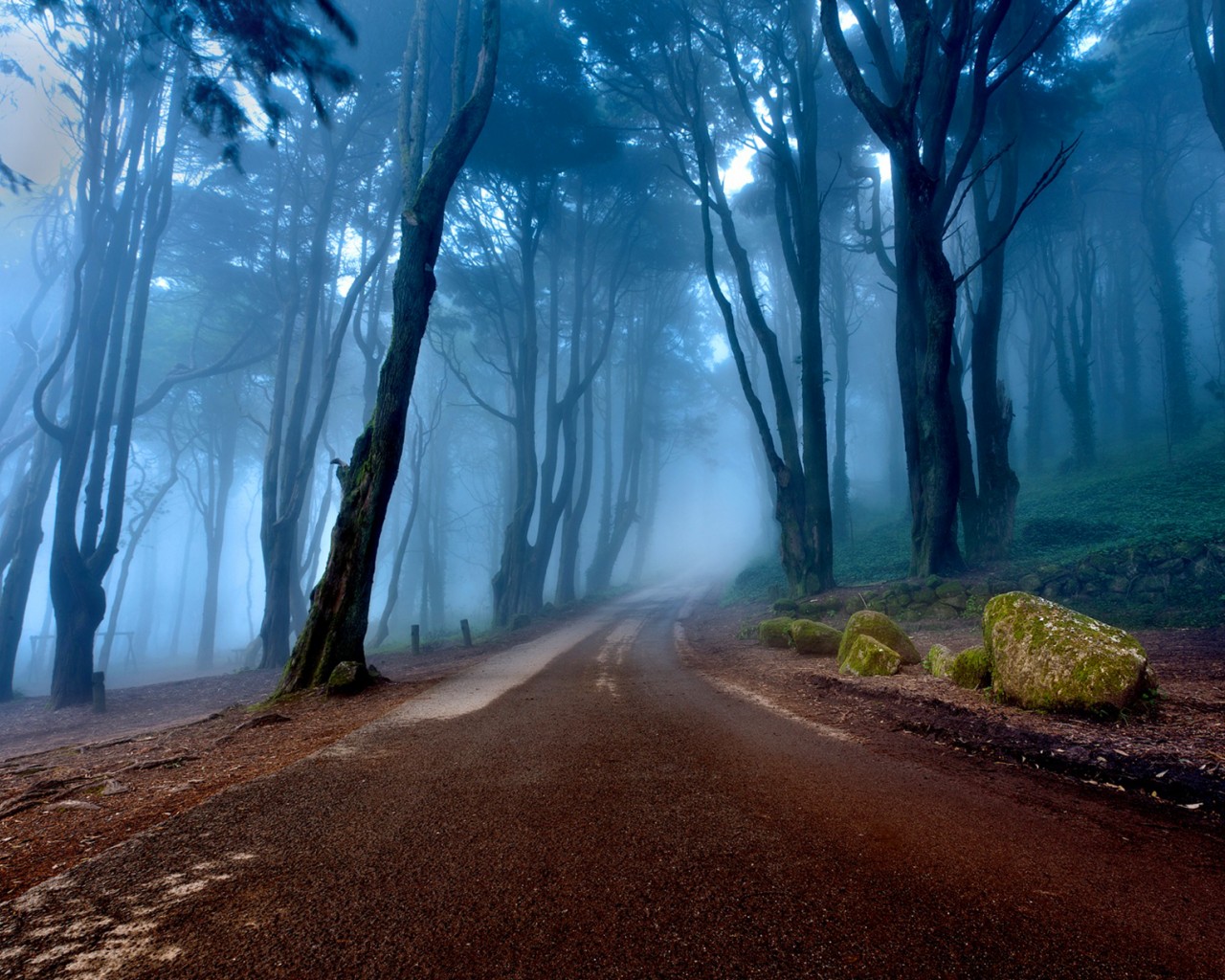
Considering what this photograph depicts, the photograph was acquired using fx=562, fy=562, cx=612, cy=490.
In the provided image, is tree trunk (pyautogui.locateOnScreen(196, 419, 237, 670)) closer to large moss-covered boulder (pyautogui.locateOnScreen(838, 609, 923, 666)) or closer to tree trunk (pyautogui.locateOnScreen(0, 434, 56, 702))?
tree trunk (pyautogui.locateOnScreen(0, 434, 56, 702))

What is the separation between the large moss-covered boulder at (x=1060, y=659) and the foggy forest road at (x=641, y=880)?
1.14 meters

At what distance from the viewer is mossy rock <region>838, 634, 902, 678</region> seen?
5.77 m

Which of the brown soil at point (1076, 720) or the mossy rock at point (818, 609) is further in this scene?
the mossy rock at point (818, 609)

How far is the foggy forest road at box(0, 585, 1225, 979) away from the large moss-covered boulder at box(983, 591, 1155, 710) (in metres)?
1.14

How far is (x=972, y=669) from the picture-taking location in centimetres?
477

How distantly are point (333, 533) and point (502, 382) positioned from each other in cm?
2895

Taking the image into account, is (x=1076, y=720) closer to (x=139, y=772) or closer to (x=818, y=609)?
(x=139, y=772)

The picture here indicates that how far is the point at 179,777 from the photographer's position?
3.47m

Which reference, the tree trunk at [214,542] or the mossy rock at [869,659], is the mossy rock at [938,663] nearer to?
the mossy rock at [869,659]

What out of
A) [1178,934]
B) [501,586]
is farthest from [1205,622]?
[501,586]

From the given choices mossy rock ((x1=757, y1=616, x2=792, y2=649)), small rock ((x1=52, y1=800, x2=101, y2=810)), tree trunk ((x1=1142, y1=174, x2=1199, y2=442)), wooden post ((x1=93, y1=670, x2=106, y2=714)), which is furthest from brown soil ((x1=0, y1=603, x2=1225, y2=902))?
tree trunk ((x1=1142, y1=174, x2=1199, y2=442))

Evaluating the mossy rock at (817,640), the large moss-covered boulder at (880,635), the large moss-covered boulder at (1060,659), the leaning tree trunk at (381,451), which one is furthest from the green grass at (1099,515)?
the leaning tree trunk at (381,451)

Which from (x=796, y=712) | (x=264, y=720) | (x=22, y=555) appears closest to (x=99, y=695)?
(x=22, y=555)

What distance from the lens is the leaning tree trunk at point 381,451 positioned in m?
7.05
